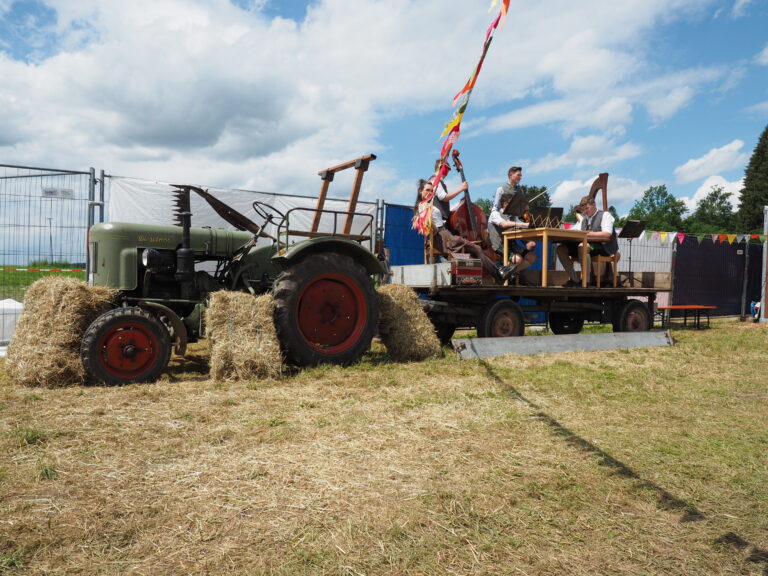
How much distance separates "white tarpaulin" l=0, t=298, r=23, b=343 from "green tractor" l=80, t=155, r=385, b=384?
2.23m

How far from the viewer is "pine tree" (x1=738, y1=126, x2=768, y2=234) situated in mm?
41406

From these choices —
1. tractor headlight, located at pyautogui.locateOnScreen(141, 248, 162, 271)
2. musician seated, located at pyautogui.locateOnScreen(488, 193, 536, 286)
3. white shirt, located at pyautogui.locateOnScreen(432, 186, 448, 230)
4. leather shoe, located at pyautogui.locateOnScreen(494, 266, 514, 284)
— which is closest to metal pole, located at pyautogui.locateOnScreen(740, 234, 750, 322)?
musician seated, located at pyautogui.locateOnScreen(488, 193, 536, 286)

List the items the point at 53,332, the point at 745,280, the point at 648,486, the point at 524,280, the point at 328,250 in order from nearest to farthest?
the point at 648,486
the point at 53,332
the point at 328,250
the point at 524,280
the point at 745,280

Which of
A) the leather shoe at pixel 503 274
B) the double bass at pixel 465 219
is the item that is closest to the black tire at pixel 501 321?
the leather shoe at pixel 503 274

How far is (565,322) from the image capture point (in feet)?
28.6

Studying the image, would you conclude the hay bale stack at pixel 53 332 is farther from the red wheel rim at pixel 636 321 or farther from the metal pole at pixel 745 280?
the metal pole at pixel 745 280

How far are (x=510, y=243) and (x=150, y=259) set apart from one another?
186 inches

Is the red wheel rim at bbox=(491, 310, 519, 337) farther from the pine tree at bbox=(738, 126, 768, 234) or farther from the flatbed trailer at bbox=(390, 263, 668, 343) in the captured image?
the pine tree at bbox=(738, 126, 768, 234)

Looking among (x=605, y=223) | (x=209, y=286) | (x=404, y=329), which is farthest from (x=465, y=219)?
(x=209, y=286)

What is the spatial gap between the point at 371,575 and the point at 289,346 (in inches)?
138

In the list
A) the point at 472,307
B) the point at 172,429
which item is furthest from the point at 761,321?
the point at 172,429

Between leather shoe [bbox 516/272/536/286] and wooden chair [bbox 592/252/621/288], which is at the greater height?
wooden chair [bbox 592/252/621/288]

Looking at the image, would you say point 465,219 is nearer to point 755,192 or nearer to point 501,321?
point 501,321

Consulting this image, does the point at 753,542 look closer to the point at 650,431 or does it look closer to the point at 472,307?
the point at 650,431
